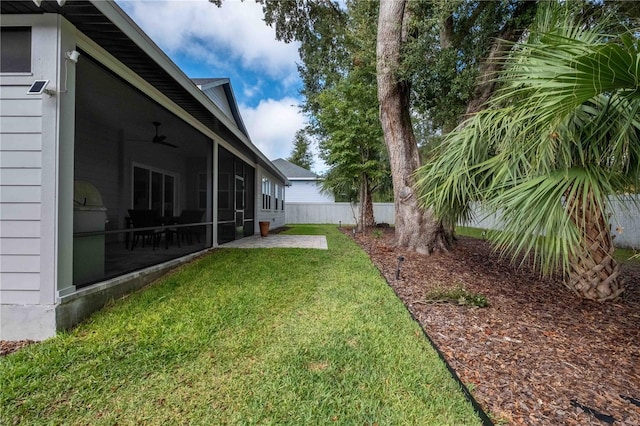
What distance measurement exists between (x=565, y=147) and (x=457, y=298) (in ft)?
6.94

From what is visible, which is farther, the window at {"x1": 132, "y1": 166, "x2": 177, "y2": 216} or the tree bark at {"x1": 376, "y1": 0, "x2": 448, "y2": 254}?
the tree bark at {"x1": 376, "y1": 0, "x2": 448, "y2": 254}

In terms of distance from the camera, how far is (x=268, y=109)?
79.0 ft

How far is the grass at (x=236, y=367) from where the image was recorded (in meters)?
1.79

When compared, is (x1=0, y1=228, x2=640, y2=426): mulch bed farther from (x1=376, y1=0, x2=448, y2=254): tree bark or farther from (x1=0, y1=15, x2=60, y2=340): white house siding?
(x1=376, y1=0, x2=448, y2=254): tree bark

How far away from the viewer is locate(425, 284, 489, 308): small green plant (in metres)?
Answer: 3.67

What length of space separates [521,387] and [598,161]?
77.2 inches

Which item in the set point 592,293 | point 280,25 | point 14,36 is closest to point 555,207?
point 592,293

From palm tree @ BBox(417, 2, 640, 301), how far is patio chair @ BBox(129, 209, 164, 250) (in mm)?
4457

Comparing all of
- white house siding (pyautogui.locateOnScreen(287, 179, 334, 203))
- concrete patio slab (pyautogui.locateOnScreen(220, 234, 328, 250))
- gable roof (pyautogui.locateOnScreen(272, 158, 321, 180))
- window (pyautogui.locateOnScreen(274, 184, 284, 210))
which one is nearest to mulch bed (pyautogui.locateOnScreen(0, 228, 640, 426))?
concrete patio slab (pyautogui.locateOnScreen(220, 234, 328, 250))

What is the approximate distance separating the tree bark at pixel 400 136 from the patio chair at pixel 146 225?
512cm

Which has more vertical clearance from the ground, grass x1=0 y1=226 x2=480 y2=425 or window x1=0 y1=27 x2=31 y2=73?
window x1=0 y1=27 x2=31 y2=73

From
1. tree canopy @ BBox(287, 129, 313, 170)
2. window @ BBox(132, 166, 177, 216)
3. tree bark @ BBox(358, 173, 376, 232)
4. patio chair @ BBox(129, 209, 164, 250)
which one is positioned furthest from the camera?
tree canopy @ BBox(287, 129, 313, 170)

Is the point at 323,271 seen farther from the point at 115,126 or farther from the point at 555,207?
the point at 115,126

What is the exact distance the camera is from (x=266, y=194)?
13.0m
